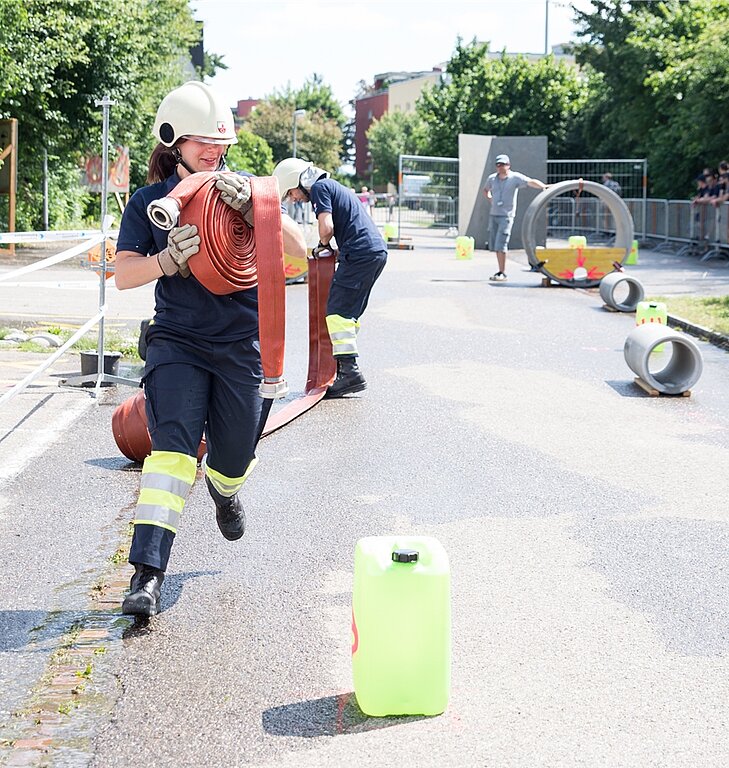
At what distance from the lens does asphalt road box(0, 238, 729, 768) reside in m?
3.85

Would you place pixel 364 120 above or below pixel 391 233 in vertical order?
above

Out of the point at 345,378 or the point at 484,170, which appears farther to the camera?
the point at 484,170

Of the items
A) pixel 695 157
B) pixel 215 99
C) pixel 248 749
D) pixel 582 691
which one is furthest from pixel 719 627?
pixel 695 157

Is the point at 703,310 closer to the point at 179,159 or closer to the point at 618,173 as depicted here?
the point at 179,159

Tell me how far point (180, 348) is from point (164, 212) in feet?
2.20

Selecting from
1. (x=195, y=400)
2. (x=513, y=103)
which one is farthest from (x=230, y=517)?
(x=513, y=103)

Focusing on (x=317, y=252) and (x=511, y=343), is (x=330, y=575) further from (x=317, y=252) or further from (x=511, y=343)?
(x=511, y=343)

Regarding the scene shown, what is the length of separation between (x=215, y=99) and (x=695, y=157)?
102 ft

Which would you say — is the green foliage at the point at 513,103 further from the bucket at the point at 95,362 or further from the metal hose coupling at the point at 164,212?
the metal hose coupling at the point at 164,212

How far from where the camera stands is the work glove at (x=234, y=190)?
4.63 metres

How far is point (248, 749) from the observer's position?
3732mm

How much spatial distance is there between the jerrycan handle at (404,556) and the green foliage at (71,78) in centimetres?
1886

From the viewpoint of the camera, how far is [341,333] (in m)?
9.98

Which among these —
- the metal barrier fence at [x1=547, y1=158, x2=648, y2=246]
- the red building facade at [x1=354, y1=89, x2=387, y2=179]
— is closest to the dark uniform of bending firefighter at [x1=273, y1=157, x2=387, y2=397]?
the metal barrier fence at [x1=547, y1=158, x2=648, y2=246]
